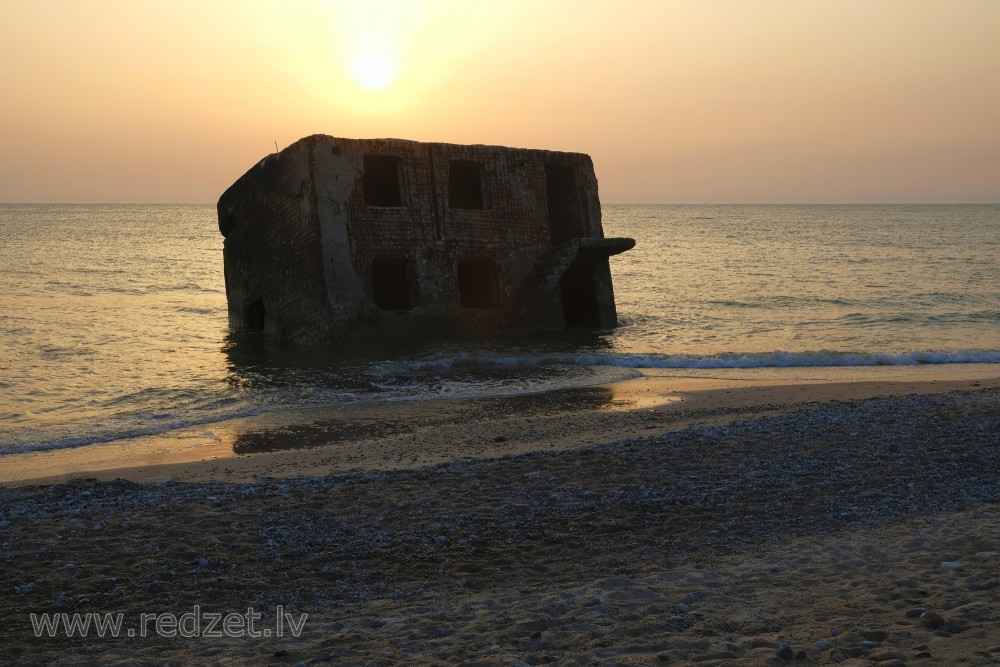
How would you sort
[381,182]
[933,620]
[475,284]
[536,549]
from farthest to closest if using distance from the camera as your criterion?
1. [475,284]
2. [381,182]
3. [536,549]
4. [933,620]

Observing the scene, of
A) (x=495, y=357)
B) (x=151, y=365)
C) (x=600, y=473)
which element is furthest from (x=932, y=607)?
(x=151, y=365)

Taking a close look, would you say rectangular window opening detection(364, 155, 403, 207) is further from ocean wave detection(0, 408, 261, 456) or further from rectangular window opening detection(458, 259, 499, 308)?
ocean wave detection(0, 408, 261, 456)

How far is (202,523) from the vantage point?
5559 mm

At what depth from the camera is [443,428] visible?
987 centimetres

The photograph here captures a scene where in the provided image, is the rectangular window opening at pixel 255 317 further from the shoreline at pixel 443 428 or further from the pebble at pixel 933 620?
the pebble at pixel 933 620

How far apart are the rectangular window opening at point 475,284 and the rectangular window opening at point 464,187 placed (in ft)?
4.42

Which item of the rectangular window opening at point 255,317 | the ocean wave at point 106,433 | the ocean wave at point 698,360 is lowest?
the ocean wave at point 698,360

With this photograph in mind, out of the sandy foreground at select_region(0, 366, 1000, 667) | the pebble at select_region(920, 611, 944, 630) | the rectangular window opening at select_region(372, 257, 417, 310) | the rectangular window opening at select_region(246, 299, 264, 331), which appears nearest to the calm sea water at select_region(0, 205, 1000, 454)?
the rectangular window opening at select_region(246, 299, 264, 331)

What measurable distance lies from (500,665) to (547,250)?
15095 millimetres

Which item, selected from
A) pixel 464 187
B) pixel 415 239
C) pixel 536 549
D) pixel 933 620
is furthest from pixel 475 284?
pixel 933 620

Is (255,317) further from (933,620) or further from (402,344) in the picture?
(933,620)

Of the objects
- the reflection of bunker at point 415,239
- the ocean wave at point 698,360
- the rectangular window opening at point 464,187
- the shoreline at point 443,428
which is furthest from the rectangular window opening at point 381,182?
the shoreline at point 443,428

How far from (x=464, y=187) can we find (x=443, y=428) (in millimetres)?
10590

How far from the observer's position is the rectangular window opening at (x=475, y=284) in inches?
725
